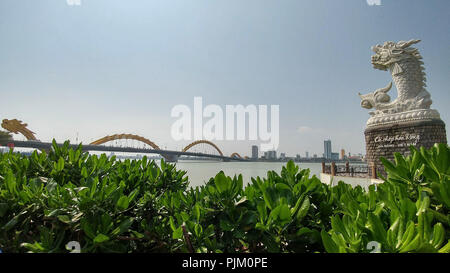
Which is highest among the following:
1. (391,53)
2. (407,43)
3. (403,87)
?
(407,43)

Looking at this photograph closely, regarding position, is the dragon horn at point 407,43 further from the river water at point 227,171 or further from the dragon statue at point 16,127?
the dragon statue at point 16,127

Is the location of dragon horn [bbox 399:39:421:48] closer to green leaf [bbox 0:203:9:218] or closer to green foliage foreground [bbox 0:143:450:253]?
green foliage foreground [bbox 0:143:450:253]

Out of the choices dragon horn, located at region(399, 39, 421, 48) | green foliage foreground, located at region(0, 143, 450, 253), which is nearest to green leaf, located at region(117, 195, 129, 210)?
green foliage foreground, located at region(0, 143, 450, 253)

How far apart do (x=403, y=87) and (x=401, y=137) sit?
339 centimetres

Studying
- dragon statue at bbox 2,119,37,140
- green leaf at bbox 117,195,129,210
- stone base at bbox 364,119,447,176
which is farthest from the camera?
dragon statue at bbox 2,119,37,140

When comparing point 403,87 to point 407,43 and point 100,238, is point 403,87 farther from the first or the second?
point 100,238

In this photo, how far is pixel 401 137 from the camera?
39.9ft

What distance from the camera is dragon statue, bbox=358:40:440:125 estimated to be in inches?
488

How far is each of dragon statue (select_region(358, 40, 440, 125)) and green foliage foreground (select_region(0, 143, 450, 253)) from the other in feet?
48.0

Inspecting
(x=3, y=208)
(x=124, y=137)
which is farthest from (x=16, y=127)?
(x=3, y=208)

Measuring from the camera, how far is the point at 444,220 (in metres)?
0.94
